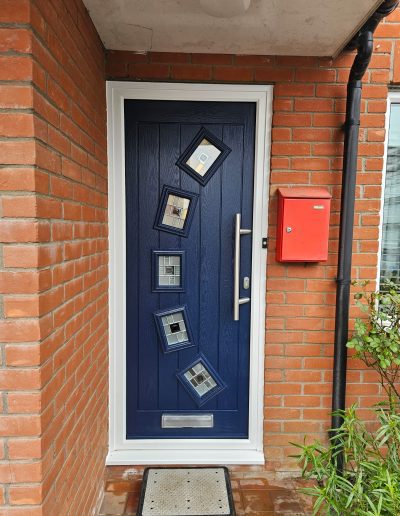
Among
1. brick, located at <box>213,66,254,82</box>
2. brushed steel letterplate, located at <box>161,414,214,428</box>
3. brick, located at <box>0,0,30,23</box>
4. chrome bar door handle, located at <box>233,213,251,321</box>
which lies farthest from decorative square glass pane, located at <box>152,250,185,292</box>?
brick, located at <box>0,0,30,23</box>

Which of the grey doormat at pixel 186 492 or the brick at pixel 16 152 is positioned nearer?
the brick at pixel 16 152

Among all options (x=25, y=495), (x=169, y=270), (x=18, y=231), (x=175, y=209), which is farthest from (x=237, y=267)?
(x=25, y=495)

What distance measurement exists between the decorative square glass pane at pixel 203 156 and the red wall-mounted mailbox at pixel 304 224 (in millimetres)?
475

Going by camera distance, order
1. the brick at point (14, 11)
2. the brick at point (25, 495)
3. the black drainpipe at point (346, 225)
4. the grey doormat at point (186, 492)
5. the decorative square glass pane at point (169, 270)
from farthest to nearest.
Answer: the decorative square glass pane at point (169, 270), the black drainpipe at point (346, 225), the grey doormat at point (186, 492), the brick at point (25, 495), the brick at point (14, 11)

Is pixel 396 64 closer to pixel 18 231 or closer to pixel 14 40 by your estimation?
pixel 14 40

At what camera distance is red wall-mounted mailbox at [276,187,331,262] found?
2018 mm

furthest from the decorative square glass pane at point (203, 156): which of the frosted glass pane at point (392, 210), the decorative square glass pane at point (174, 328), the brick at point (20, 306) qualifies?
the brick at point (20, 306)

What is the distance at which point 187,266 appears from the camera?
2.23 m

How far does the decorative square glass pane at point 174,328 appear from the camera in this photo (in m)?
2.23

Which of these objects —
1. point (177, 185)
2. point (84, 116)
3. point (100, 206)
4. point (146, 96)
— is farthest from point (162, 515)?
point (146, 96)

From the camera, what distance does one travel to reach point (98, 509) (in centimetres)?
191

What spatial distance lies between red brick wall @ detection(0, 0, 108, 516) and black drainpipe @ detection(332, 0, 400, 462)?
1546 millimetres

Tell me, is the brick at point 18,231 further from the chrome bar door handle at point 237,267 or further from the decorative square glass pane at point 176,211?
the chrome bar door handle at point 237,267

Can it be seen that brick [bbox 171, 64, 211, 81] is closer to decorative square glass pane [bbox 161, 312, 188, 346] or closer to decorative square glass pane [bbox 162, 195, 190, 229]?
decorative square glass pane [bbox 162, 195, 190, 229]
